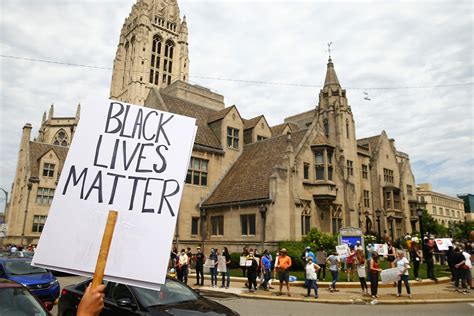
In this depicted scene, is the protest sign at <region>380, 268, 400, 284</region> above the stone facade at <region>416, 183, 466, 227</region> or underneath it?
underneath

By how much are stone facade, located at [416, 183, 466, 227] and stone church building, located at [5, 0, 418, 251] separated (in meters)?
71.0

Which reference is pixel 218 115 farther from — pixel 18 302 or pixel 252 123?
pixel 18 302

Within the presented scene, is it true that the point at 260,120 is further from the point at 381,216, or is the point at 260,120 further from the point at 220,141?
the point at 381,216

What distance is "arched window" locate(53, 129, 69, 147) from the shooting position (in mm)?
65812

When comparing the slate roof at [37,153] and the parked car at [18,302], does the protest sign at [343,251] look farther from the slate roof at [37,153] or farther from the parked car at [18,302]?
the slate roof at [37,153]

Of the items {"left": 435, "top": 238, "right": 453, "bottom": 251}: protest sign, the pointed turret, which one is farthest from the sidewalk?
the pointed turret

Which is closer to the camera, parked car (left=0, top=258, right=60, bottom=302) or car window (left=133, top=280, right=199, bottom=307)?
car window (left=133, top=280, right=199, bottom=307)

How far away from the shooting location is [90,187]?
351cm

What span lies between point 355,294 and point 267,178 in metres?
12.1

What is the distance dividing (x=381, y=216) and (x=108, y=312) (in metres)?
41.8

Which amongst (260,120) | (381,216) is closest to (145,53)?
(260,120)

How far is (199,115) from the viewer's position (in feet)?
113

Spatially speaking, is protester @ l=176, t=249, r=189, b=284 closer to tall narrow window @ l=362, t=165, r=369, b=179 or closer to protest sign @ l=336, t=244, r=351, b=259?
protest sign @ l=336, t=244, r=351, b=259

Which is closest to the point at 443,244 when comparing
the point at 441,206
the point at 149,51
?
the point at 149,51
